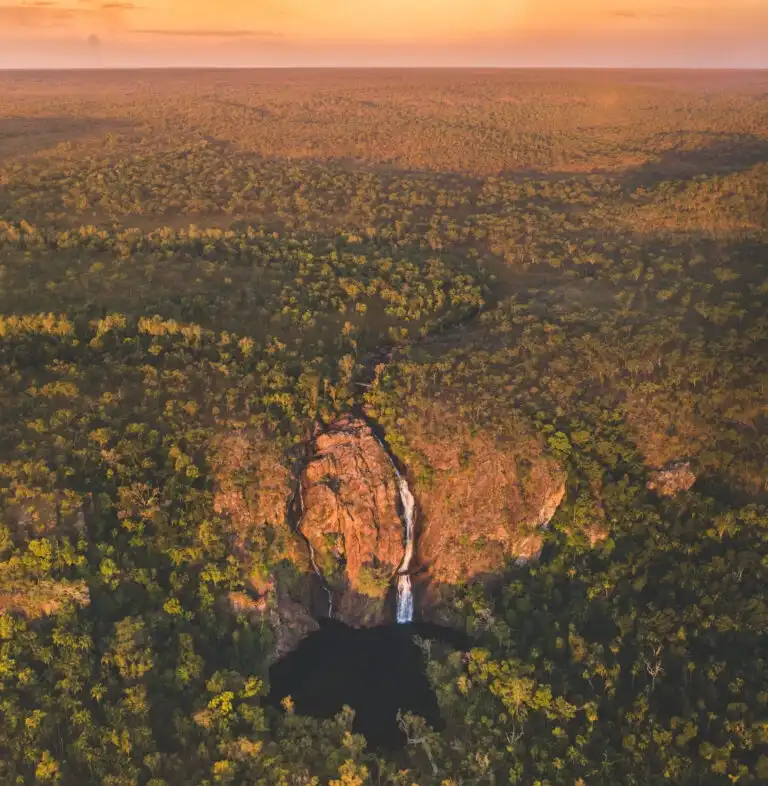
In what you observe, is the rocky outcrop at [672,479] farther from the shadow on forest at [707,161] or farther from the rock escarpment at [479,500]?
the shadow on forest at [707,161]

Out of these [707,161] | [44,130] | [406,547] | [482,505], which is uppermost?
Answer: [44,130]

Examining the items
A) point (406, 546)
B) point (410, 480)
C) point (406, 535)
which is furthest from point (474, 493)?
point (406, 546)

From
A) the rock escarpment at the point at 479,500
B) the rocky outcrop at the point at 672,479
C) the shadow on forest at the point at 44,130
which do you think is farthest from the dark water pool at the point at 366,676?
the shadow on forest at the point at 44,130

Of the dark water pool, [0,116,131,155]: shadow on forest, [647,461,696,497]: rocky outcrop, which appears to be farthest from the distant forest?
[0,116,131,155]: shadow on forest

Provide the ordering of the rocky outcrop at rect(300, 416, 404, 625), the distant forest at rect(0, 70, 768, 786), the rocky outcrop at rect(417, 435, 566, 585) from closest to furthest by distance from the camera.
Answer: the distant forest at rect(0, 70, 768, 786)
the rocky outcrop at rect(417, 435, 566, 585)
the rocky outcrop at rect(300, 416, 404, 625)

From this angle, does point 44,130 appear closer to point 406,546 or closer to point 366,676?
point 406,546

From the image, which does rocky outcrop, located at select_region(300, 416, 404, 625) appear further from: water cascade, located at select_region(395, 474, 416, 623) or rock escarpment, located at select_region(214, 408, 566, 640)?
water cascade, located at select_region(395, 474, 416, 623)
